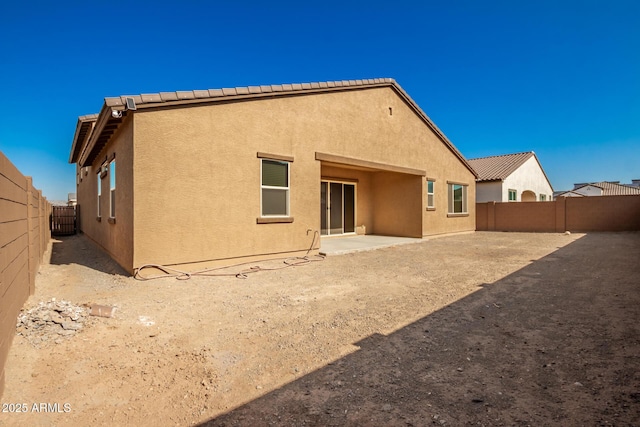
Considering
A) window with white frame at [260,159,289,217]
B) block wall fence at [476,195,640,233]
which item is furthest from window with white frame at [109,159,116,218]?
block wall fence at [476,195,640,233]

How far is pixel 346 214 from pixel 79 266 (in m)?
9.57

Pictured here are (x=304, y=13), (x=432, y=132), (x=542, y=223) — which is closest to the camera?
(x=304, y=13)

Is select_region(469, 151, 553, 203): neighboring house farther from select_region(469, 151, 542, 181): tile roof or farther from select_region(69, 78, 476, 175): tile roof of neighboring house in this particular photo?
select_region(69, 78, 476, 175): tile roof of neighboring house

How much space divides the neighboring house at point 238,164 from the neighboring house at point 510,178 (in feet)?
41.6

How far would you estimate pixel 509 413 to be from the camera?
94.0 inches

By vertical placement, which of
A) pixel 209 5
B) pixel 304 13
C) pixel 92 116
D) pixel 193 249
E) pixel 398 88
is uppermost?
pixel 304 13

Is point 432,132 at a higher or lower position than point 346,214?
higher

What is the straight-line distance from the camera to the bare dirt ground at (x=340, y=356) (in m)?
2.47

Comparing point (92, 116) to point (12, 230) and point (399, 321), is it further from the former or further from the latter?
point (399, 321)

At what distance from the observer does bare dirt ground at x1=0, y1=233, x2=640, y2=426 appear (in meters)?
2.47

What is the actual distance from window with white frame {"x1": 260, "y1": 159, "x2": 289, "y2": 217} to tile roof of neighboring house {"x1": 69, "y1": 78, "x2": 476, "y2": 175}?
185cm

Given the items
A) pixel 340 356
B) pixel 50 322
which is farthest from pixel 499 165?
pixel 50 322

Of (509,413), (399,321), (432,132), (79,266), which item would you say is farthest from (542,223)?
(79,266)

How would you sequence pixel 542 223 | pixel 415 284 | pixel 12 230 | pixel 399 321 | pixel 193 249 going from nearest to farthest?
pixel 12 230 → pixel 399 321 → pixel 415 284 → pixel 193 249 → pixel 542 223
